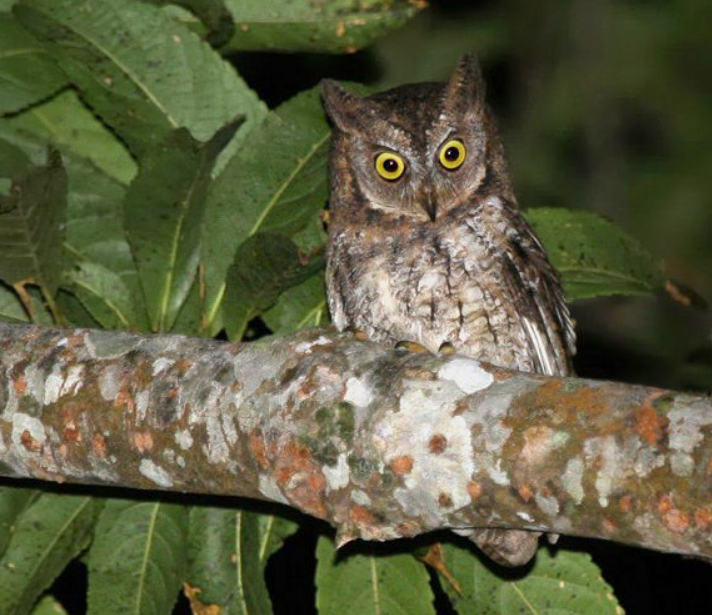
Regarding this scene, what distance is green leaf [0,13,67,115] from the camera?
121 inches

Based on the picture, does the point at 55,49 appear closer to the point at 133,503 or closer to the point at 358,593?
the point at 133,503

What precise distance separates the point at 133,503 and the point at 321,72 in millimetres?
2049

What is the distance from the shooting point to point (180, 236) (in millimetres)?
2951

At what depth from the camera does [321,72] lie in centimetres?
437

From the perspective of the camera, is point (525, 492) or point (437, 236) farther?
point (437, 236)

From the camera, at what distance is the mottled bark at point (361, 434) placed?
5.71 ft

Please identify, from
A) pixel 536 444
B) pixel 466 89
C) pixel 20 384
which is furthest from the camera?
pixel 466 89

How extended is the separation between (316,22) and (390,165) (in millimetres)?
532

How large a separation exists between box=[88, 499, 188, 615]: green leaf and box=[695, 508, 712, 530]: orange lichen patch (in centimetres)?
144

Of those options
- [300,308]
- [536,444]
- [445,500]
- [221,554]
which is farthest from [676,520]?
[300,308]

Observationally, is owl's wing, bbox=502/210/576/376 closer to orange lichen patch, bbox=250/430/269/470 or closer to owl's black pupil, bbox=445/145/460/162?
owl's black pupil, bbox=445/145/460/162

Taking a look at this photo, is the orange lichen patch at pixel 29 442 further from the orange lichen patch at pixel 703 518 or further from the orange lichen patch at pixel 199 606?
the orange lichen patch at pixel 703 518

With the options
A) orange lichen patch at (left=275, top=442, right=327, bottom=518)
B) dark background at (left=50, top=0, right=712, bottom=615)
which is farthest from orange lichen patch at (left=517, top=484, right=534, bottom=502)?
dark background at (left=50, top=0, right=712, bottom=615)

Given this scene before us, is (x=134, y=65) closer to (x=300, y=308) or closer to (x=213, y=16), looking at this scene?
(x=213, y=16)
